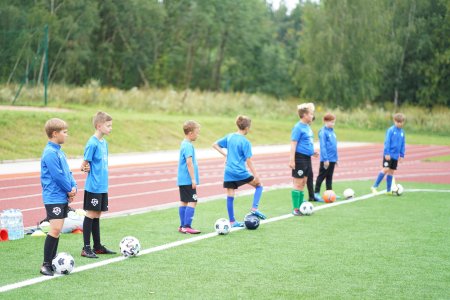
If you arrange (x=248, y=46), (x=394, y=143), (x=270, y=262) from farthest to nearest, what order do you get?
1. (x=248, y=46)
2. (x=394, y=143)
3. (x=270, y=262)

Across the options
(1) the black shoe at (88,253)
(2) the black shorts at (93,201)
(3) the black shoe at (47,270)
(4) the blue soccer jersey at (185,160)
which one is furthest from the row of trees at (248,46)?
(3) the black shoe at (47,270)

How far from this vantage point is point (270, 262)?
312 inches

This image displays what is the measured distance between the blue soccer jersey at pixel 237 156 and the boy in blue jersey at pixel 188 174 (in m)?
0.87

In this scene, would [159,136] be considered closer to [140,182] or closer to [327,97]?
[140,182]

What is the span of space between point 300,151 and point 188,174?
3134mm

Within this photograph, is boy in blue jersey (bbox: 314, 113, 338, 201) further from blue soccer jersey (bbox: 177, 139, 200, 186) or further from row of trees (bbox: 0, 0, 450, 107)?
row of trees (bbox: 0, 0, 450, 107)

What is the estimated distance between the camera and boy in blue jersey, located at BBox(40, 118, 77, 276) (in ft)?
23.5

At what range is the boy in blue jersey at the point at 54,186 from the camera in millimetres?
7160

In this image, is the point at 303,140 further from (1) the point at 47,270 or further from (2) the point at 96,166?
(1) the point at 47,270

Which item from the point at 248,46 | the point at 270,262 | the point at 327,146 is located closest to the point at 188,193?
the point at 270,262

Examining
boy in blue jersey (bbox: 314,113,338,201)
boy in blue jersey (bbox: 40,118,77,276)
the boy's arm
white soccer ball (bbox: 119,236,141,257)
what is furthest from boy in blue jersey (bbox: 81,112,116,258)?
boy in blue jersey (bbox: 314,113,338,201)

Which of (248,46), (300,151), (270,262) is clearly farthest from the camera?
(248,46)

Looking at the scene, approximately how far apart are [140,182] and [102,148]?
29.4 feet

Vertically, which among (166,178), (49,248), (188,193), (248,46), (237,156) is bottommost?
(166,178)
